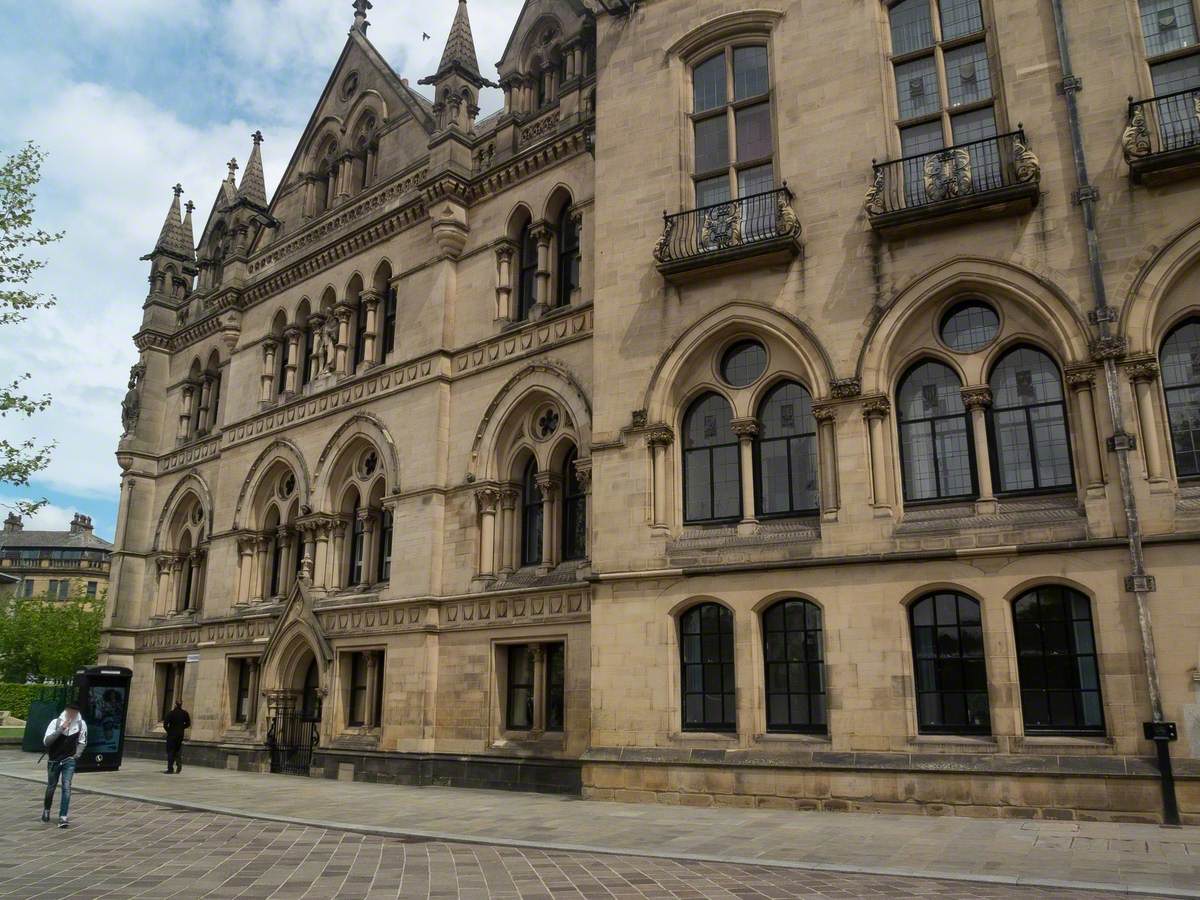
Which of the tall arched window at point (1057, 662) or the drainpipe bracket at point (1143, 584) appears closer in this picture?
the drainpipe bracket at point (1143, 584)

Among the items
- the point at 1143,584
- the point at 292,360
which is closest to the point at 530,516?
the point at 292,360

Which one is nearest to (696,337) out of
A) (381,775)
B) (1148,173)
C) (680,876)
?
(1148,173)

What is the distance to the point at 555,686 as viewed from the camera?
20.3 metres

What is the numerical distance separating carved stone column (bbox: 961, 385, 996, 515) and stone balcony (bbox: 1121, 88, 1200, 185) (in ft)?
12.7

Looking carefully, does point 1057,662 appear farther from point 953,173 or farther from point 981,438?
point 953,173

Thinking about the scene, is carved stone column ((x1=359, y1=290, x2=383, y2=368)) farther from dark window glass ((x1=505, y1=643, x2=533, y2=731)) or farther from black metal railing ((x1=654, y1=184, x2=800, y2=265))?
black metal railing ((x1=654, y1=184, x2=800, y2=265))

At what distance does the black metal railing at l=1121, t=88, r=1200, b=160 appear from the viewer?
14.4 m

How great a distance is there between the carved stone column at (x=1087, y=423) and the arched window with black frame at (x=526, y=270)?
12.6 meters

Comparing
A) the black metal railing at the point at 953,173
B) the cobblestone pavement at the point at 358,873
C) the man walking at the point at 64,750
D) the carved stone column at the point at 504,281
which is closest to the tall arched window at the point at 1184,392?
the black metal railing at the point at 953,173

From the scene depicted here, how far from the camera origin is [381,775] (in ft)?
71.9

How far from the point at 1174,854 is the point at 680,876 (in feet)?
18.1

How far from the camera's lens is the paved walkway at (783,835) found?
985cm

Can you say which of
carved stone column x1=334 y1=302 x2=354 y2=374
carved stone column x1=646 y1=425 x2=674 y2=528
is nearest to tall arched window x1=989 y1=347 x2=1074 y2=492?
carved stone column x1=646 y1=425 x2=674 y2=528

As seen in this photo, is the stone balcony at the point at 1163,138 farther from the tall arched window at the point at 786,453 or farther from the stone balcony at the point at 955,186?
the tall arched window at the point at 786,453
